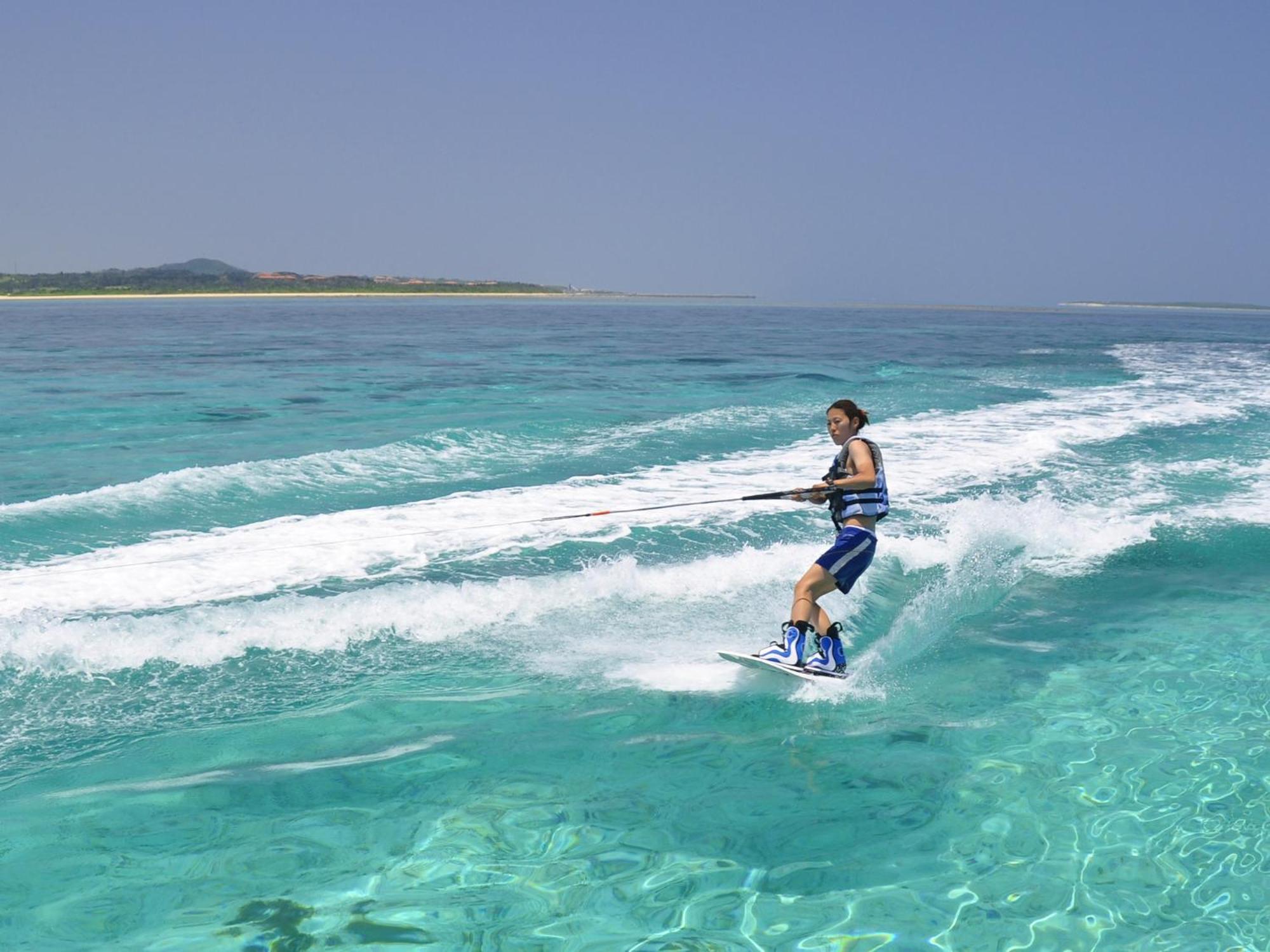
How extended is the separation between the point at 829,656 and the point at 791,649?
359mm

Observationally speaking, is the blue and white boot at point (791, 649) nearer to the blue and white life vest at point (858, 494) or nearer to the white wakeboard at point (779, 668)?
the white wakeboard at point (779, 668)

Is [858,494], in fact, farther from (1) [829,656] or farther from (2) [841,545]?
(1) [829,656]

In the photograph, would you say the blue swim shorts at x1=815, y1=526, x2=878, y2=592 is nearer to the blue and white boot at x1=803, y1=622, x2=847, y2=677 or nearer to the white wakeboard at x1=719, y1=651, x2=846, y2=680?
the blue and white boot at x1=803, y1=622, x2=847, y2=677

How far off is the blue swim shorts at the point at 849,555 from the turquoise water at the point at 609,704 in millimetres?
786

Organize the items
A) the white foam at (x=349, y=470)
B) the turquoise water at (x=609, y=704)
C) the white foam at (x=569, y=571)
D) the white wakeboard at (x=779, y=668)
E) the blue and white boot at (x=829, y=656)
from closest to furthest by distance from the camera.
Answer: the turquoise water at (x=609, y=704)
the white wakeboard at (x=779, y=668)
the blue and white boot at (x=829, y=656)
the white foam at (x=569, y=571)
the white foam at (x=349, y=470)

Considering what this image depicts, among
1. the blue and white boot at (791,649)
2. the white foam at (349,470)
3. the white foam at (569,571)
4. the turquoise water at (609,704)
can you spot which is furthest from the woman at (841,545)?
the white foam at (349,470)

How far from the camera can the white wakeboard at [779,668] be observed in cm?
683

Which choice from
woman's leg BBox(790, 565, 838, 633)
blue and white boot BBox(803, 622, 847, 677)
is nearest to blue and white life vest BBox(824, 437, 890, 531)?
woman's leg BBox(790, 565, 838, 633)

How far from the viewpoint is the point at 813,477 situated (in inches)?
579

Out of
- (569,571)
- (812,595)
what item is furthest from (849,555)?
(569,571)

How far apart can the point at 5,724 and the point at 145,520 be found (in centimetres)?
512

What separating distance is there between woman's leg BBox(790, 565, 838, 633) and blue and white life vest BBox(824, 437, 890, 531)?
355 millimetres

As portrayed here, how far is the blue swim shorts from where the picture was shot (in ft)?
23.0

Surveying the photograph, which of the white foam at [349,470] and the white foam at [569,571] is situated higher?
the white foam at [349,470]
